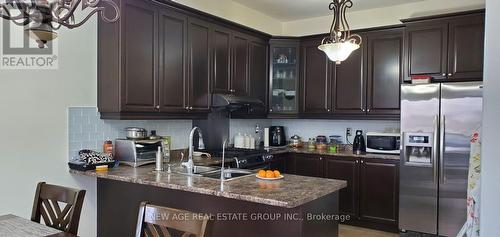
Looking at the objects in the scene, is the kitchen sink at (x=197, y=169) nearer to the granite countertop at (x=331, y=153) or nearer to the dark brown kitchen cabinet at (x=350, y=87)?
the granite countertop at (x=331, y=153)

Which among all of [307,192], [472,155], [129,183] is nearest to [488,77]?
[472,155]

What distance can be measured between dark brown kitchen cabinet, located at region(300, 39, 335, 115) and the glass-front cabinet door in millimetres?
104

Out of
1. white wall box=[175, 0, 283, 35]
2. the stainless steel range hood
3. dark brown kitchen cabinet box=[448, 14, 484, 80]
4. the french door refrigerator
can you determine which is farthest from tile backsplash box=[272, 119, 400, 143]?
white wall box=[175, 0, 283, 35]

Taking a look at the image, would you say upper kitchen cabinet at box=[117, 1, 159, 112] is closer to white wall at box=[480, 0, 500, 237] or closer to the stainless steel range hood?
the stainless steel range hood

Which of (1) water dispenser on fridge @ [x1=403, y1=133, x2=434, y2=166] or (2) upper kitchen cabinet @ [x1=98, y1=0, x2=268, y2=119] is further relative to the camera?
(1) water dispenser on fridge @ [x1=403, y1=133, x2=434, y2=166]

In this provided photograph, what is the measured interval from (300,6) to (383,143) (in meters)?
2.06

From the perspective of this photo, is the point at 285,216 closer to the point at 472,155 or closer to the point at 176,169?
the point at 472,155

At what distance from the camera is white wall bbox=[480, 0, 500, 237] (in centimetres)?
77

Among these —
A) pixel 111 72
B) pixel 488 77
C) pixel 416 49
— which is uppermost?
pixel 416 49

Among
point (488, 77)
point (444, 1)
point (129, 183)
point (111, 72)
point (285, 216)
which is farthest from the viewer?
point (444, 1)

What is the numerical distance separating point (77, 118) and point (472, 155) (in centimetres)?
285

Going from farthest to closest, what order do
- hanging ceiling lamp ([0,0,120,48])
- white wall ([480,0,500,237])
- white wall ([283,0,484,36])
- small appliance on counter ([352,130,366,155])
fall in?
1. small appliance on counter ([352,130,366,155])
2. white wall ([283,0,484,36])
3. hanging ceiling lamp ([0,0,120,48])
4. white wall ([480,0,500,237])

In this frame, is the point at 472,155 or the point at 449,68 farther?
the point at 449,68

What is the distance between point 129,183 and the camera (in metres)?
2.86
